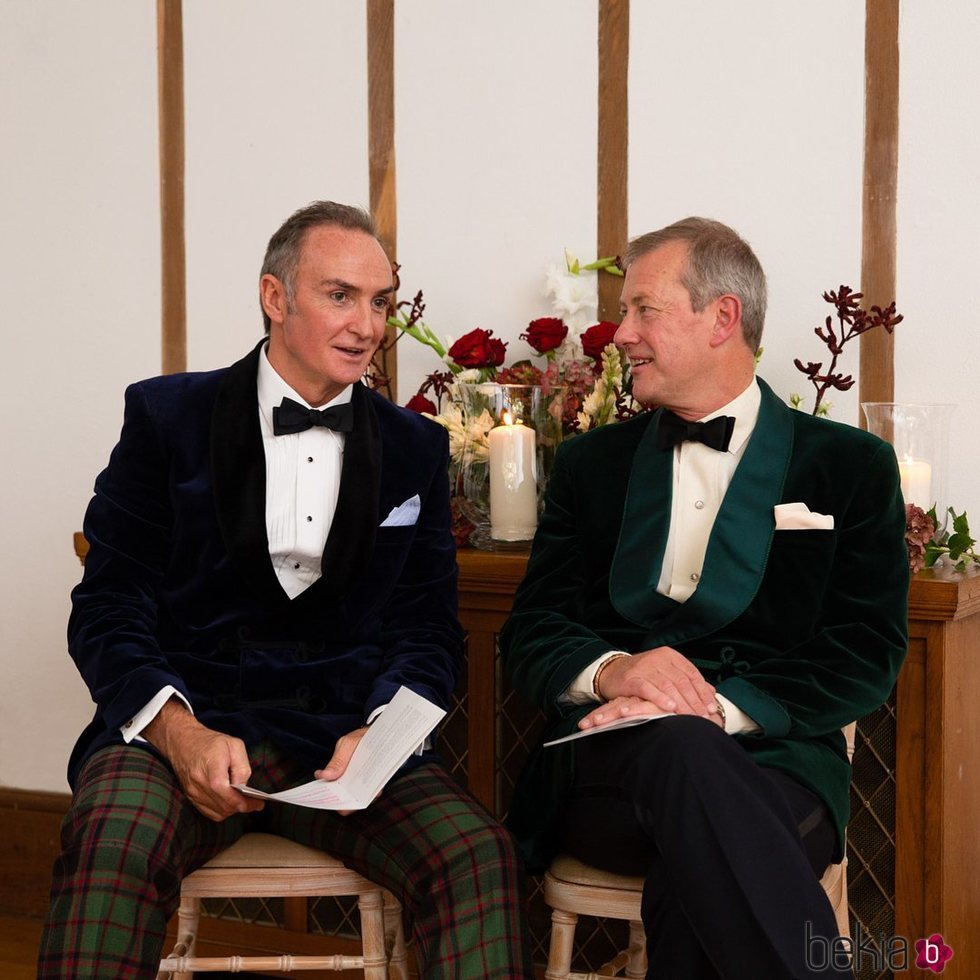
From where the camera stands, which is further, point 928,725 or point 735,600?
point 928,725

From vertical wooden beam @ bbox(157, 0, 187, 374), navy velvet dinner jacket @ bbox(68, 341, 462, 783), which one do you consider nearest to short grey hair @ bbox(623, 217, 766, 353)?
navy velvet dinner jacket @ bbox(68, 341, 462, 783)

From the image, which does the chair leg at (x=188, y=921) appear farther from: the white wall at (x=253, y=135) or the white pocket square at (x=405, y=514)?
the white wall at (x=253, y=135)

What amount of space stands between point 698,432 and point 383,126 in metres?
1.48

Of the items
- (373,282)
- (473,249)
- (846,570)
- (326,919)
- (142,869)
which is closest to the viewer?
(142,869)

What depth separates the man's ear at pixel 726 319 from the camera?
2.33 m

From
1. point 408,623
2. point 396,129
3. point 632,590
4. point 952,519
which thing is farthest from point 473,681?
point 396,129

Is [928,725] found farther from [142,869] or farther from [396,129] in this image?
[396,129]

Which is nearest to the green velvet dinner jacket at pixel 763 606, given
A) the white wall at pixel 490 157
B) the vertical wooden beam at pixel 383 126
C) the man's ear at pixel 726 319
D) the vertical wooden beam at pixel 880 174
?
the man's ear at pixel 726 319

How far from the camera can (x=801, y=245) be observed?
2.90m

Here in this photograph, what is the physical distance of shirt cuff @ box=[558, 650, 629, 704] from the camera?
2176mm

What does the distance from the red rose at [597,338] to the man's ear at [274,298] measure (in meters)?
0.74

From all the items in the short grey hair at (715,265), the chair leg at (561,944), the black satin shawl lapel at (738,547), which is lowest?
the chair leg at (561,944)

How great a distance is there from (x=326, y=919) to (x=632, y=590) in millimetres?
1234

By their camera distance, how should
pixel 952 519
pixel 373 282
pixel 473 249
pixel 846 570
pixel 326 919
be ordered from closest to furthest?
pixel 846 570, pixel 373 282, pixel 952 519, pixel 326 919, pixel 473 249
